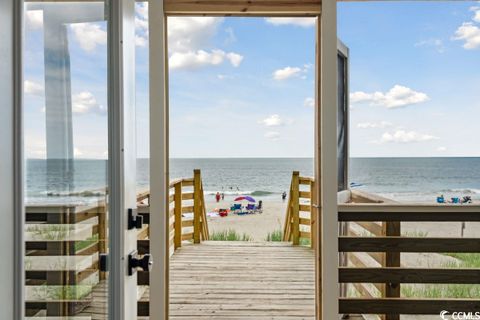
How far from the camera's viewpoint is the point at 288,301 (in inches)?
142

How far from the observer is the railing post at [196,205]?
5.83 meters

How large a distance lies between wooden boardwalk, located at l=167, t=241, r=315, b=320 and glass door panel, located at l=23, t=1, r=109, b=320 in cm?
236

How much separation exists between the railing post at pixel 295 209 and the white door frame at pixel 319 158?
2.89 meters

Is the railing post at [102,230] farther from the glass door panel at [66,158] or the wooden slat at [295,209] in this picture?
the wooden slat at [295,209]

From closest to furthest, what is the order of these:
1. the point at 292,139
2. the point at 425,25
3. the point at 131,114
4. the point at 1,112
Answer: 1. the point at 1,112
2. the point at 131,114
3. the point at 425,25
4. the point at 292,139

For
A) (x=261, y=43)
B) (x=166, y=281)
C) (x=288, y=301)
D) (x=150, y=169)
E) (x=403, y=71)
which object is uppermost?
(x=261, y=43)

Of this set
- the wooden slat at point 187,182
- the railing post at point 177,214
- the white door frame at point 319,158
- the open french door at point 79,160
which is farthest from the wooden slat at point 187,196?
the open french door at point 79,160

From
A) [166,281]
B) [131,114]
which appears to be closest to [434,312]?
[166,281]

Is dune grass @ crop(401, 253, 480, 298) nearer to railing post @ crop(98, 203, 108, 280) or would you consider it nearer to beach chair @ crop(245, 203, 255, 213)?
railing post @ crop(98, 203, 108, 280)

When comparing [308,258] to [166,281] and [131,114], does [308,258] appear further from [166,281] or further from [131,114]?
[131,114]

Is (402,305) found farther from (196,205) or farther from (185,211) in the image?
(185,211)

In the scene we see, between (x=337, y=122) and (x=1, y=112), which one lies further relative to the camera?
(x=337, y=122)

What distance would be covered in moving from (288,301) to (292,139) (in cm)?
1016

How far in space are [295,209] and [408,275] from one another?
3.01m
